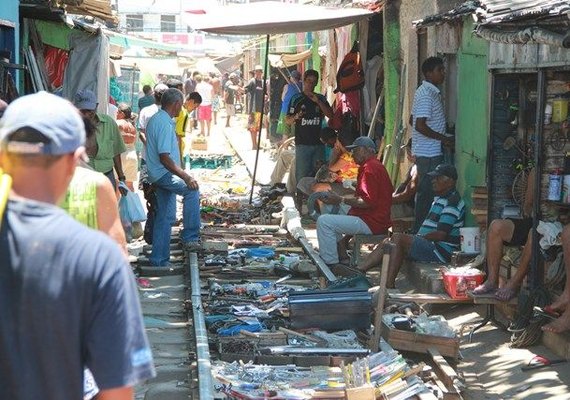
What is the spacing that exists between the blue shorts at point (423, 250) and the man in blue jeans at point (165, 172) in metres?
2.66

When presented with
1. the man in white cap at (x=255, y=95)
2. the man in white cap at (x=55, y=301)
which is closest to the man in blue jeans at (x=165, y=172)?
the man in white cap at (x=55, y=301)

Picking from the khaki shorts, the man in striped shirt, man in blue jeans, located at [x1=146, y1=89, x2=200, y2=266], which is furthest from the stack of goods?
the khaki shorts

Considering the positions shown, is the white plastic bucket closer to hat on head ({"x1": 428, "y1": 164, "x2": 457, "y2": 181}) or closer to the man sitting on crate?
the man sitting on crate

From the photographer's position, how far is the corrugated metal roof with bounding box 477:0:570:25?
8.49 metres

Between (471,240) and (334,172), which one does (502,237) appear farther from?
(334,172)

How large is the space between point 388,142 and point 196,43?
201ft

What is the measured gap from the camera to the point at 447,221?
12.1m

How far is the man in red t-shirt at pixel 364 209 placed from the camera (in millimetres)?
12812

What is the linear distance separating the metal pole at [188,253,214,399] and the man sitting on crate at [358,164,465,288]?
→ 2021 mm

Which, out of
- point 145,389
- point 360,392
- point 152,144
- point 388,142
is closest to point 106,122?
point 152,144

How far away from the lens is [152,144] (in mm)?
12844

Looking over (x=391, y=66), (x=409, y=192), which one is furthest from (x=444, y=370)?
(x=391, y=66)

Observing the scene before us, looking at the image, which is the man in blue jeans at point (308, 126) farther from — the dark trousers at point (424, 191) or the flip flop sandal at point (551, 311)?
the flip flop sandal at point (551, 311)

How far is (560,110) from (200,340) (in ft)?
11.7
